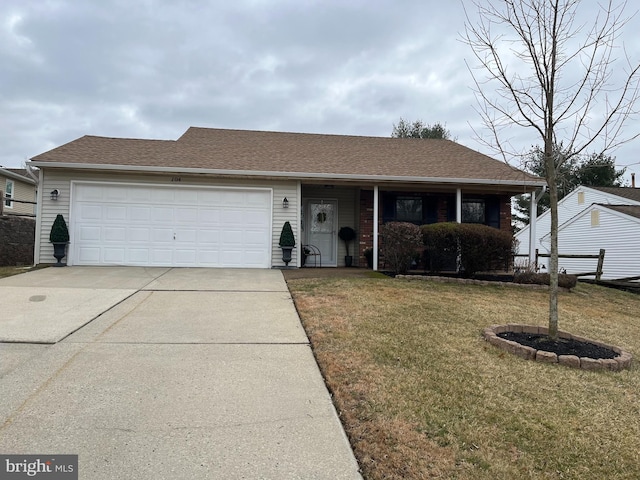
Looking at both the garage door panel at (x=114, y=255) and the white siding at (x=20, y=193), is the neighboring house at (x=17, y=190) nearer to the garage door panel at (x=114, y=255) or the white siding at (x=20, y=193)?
the white siding at (x=20, y=193)

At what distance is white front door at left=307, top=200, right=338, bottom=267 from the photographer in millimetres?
12453

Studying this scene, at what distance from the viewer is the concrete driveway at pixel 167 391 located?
2.30 metres

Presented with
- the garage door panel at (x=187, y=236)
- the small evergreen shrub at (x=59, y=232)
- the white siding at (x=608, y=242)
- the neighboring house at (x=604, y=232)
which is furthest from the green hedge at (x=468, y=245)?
the white siding at (x=608, y=242)

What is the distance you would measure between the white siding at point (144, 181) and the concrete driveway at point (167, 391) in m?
4.51

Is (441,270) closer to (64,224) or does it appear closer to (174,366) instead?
(174,366)

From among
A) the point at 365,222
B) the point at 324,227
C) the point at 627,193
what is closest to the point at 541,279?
the point at 365,222

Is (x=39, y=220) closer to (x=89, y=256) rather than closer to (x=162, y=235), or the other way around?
(x=89, y=256)

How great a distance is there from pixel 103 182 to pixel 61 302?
5.21m

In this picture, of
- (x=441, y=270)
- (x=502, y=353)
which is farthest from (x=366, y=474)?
(x=441, y=270)

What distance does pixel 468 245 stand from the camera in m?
9.10

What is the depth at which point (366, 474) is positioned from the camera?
7.20 feet

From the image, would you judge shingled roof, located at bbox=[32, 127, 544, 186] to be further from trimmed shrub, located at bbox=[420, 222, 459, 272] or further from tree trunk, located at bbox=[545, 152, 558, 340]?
tree trunk, located at bbox=[545, 152, 558, 340]

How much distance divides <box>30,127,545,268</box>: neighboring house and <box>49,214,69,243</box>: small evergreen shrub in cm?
31

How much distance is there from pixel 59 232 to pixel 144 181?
7.77 feet
